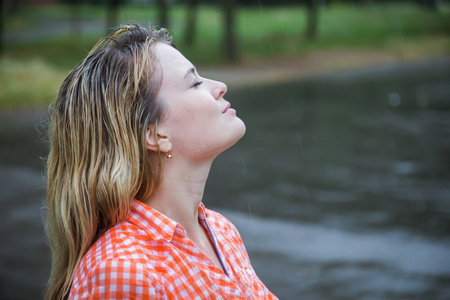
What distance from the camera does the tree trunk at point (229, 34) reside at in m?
15.0

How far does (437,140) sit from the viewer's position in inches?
308

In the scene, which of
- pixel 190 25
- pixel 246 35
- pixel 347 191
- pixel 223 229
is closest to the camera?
pixel 223 229

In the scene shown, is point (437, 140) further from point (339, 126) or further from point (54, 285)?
point (54, 285)

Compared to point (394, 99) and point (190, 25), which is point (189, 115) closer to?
point (394, 99)

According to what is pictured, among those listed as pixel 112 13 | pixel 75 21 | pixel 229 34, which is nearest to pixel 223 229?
pixel 75 21

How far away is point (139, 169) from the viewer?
1404 mm

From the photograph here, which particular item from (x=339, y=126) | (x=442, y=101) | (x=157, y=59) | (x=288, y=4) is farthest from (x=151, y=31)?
(x=288, y=4)

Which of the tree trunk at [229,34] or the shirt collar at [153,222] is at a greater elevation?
the tree trunk at [229,34]

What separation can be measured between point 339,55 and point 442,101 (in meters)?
5.66

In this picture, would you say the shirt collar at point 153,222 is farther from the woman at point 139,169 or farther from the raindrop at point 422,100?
the raindrop at point 422,100

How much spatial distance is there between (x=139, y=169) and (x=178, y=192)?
0.14 meters

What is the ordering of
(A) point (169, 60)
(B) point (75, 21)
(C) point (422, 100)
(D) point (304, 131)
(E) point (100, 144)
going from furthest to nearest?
(B) point (75, 21) → (C) point (422, 100) → (D) point (304, 131) → (A) point (169, 60) → (E) point (100, 144)

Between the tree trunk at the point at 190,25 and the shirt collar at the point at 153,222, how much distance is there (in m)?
14.0

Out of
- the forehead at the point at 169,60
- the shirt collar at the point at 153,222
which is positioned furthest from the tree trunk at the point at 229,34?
the shirt collar at the point at 153,222
